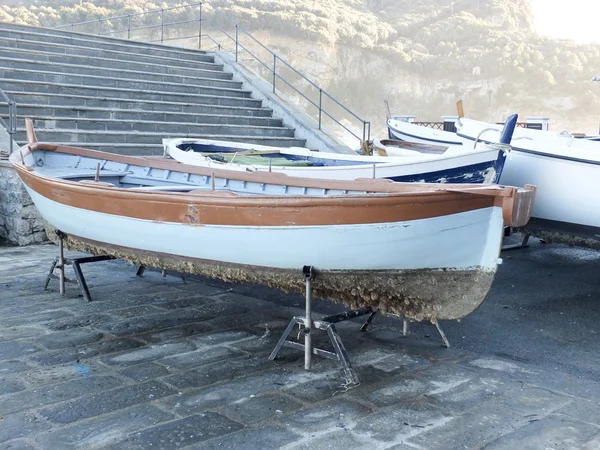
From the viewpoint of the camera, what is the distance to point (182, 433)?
290 cm

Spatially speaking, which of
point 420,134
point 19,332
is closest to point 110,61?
point 420,134

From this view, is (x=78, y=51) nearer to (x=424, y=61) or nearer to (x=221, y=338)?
(x=221, y=338)

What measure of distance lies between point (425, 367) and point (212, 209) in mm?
1607

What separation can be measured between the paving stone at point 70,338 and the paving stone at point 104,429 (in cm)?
120

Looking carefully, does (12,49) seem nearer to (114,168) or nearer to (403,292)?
(114,168)

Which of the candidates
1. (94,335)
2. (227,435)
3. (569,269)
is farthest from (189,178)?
(569,269)

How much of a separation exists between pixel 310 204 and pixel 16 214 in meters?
5.22

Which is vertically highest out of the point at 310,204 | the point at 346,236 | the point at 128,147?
the point at 128,147

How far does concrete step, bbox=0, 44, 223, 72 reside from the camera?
11.2 meters

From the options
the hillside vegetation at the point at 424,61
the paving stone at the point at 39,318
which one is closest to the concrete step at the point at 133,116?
the paving stone at the point at 39,318

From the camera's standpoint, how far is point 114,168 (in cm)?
637

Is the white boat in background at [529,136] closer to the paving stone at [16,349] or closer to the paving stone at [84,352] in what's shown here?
the paving stone at [84,352]

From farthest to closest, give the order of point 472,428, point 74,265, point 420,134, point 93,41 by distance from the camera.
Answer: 1. point 93,41
2. point 420,134
3. point 74,265
4. point 472,428

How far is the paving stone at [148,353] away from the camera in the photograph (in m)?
3.86
